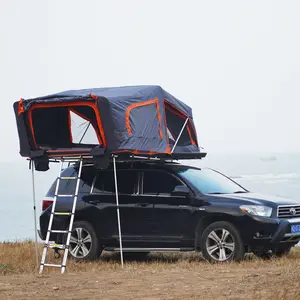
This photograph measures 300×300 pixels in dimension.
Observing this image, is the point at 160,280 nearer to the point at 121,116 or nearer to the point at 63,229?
the point at 121,116

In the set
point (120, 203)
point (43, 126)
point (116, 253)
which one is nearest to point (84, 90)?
point (43, 126)

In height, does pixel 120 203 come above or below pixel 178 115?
below

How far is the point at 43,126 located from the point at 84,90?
1028mm

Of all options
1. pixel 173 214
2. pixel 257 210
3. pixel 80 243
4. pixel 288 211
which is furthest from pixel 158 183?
pixel 288 211

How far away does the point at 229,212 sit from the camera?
15.7 meters

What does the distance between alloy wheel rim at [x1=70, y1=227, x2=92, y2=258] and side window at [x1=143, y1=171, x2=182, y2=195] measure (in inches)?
54.5

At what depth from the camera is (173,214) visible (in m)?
16.2

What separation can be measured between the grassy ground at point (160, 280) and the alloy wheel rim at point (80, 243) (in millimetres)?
515

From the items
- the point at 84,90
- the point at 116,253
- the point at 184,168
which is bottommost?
the point at 116,253

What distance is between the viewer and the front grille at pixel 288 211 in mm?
15810

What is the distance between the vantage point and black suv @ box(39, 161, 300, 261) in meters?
15.6

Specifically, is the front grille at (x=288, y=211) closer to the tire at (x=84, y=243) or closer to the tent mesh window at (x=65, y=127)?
the tire at (x=84, y=243)

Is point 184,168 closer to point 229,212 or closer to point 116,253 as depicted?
point 229,212

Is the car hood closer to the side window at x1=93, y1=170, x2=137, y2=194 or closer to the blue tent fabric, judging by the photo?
the blue tent fabric
